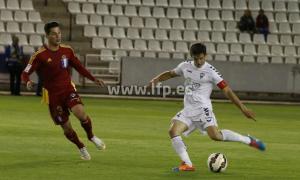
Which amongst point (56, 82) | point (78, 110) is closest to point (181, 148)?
point (78, 110)

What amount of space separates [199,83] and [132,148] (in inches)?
140

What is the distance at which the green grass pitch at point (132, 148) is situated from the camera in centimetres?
1266

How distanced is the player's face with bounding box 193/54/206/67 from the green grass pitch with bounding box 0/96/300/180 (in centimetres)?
163

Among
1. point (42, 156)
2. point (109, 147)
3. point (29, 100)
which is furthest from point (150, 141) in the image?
point (29, 100)

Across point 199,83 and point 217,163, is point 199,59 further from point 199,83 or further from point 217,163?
point 217,163

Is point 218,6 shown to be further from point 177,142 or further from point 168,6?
point 177,142

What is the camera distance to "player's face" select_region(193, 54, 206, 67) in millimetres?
12680

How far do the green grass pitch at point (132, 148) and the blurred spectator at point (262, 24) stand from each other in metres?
11.2

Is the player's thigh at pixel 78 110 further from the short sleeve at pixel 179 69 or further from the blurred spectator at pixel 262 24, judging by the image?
the blurred spectator at pixel 262 24

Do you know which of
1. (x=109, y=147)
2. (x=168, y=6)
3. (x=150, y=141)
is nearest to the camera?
(x=109, y=147)

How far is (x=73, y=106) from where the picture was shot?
1385 centimetres

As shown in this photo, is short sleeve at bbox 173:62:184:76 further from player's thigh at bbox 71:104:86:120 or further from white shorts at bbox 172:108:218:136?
player's thigh at bbox 71:104:86:120

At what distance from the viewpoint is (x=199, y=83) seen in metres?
13.0

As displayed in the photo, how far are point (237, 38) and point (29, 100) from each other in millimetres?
12398
